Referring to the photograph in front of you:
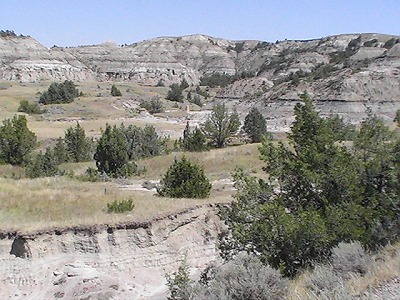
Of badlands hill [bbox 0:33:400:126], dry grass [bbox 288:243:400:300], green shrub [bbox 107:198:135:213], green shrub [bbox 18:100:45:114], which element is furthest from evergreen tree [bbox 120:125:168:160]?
dry grass [bbox 288:243:400:300]

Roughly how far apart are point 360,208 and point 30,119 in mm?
54031

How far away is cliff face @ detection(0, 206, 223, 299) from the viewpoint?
14688 mm

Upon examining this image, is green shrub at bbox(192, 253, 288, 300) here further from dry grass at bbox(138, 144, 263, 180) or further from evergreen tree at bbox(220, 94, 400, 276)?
dry grass at bbox(138, 144, 263, 180)

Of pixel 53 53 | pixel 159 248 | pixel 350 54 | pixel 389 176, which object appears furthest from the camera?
pixel 53 53

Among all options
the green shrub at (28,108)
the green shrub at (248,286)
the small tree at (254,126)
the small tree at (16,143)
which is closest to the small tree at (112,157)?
the small tree at (16,143)

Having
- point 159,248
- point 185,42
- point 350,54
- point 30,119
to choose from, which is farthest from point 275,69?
point 159,248

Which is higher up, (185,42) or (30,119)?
(185,42)

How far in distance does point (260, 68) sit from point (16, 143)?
311ft

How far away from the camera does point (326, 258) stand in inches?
387

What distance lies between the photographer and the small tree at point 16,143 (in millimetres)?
31609

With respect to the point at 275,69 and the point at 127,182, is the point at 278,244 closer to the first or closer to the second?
the point at 127,182

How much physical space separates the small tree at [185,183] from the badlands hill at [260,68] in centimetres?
2254

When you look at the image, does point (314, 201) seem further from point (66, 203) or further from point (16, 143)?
point (16, 143)

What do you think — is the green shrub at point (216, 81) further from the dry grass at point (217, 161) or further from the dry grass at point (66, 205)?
the dry grass at point (66, 205)
